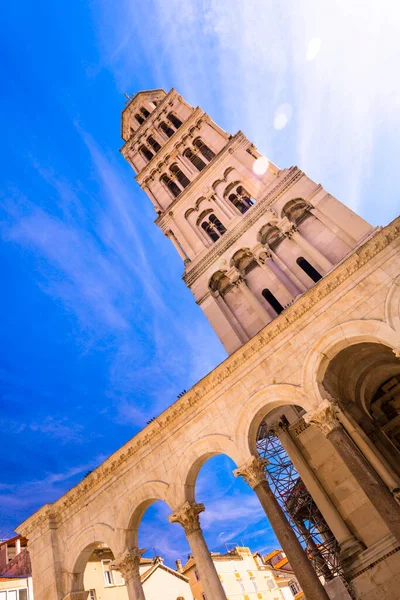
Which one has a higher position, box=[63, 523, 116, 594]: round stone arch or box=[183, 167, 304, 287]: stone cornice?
box=[183, 167, 304, 287]: stone cornice

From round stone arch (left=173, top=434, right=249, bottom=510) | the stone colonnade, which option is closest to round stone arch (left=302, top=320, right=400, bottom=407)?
the stone colonnade

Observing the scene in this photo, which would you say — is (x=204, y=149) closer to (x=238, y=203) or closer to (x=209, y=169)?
(x=209, y=169)

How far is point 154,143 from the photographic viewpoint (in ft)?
99.5

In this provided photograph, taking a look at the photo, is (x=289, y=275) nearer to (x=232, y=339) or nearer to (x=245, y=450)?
(x=232, y=339)

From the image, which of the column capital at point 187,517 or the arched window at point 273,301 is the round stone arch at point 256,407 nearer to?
the column capital at point 187,517

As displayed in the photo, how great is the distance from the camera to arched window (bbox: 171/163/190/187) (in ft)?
84.4

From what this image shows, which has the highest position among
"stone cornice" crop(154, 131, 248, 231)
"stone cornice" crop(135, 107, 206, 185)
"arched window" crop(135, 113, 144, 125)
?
"arched window" crop(135, 113, 144, 125)

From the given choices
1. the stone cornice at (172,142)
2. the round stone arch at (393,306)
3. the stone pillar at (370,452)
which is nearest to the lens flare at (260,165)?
the stone cornice at (172,142)

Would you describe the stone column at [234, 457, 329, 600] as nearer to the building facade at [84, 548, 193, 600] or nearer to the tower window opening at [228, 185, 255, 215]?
the building facade at [84, 548, 193, 600]

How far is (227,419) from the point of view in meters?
12.0

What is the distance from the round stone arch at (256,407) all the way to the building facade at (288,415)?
0.04m

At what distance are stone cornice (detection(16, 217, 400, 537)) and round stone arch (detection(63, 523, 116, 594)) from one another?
4.31 ft

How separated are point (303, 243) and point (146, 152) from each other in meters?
18.1

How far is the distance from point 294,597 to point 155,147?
49111 mm
